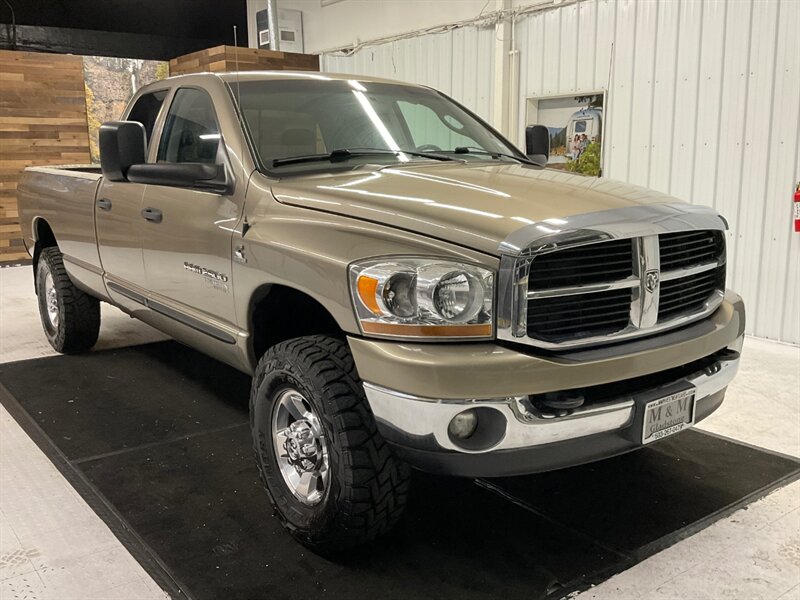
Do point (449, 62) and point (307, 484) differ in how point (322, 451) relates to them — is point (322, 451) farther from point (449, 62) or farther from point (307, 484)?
point (449, 62)

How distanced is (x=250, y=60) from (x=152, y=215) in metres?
6.81

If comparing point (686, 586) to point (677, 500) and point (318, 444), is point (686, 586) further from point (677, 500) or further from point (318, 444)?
point (318, 444)

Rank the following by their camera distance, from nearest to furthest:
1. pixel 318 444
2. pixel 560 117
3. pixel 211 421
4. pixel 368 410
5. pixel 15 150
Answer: pixel 368 410 < pixel 318 444 < pixel 211 421 < pixel 560 117 < pixel 15 150

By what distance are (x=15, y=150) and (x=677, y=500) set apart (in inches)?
369

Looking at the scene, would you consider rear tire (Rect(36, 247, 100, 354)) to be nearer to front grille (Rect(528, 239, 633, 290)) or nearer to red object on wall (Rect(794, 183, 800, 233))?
front grille (Rect(528, 239, 633, 290))

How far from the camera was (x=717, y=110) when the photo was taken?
18.4ft

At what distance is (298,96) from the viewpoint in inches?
131

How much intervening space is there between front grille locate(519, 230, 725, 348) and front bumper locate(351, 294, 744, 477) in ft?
0.30

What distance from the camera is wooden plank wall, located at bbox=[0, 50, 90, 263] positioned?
9539 millimetres

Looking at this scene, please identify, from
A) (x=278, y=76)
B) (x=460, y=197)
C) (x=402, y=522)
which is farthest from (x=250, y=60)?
(x=402, y=522)

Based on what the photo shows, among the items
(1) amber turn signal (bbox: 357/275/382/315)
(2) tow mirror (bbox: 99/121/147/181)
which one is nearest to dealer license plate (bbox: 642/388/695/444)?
(1) amber turn signal (bbox: 357/275/382/315)

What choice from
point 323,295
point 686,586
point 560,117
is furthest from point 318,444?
point 560,117

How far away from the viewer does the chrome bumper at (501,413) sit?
2.06 metres

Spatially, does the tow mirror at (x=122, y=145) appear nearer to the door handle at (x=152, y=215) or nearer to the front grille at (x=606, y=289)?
the door handle at (x=152, y=215)
